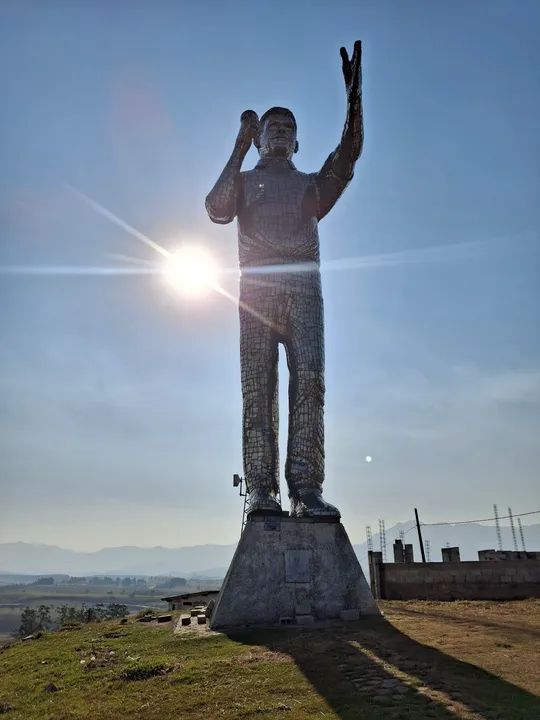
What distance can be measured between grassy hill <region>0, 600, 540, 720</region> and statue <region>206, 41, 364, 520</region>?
2.34m

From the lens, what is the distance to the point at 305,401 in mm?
8484

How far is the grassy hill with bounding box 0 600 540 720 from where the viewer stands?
3656 mm

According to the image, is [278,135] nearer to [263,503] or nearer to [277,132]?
[277,132]

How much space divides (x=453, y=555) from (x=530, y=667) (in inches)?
462

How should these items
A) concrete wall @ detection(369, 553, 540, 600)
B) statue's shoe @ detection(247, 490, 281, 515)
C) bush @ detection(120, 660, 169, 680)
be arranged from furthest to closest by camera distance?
concrete wall @ detection(369, 553, 540, 600)
statue's shoe @ detection(247, 490, 281, 515)
bush @ detection(120, 660, 169, 680)

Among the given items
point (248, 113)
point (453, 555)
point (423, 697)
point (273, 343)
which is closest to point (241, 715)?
point (423, 697)

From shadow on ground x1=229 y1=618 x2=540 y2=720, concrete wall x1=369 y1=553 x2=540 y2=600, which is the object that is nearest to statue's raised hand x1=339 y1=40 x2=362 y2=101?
shadow on ground x1=229 y1=618 x2=540 y2=720

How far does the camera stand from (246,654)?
527 cm

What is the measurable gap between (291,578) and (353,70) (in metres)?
7.30

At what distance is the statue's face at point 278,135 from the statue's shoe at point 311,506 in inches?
227

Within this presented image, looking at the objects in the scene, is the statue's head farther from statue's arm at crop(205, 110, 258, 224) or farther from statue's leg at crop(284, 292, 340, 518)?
statue's leg at crop(284, 292, 340, 518)

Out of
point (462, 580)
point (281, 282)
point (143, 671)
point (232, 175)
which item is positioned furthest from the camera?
point (462, 580)

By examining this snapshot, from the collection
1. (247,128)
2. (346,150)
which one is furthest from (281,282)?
(247,128)

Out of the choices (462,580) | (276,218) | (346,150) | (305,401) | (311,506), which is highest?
A: (346,150)
